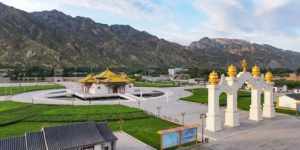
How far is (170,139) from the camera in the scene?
1816 centimetres

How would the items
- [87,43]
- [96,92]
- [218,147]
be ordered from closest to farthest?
[218,147], [96,92], [87,43]

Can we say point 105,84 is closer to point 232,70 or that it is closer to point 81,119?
point 81,119

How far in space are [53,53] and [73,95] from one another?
329 ft

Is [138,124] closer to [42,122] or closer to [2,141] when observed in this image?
[42,122]

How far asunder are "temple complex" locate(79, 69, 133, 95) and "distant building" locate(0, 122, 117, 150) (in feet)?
100

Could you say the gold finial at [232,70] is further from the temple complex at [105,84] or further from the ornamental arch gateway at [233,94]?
the temple complex at [105,84]

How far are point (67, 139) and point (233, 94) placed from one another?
15456mm

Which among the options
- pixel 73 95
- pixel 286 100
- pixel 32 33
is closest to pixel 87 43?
pixel 32 33

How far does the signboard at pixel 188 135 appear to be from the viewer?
62.1 feet

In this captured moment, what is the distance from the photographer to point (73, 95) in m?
48.4

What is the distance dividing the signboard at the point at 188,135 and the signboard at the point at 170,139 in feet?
1.59

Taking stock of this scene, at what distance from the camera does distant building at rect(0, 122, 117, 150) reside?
1408 centimetres

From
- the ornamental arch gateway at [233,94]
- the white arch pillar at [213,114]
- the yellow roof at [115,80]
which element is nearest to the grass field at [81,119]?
the white arch pillar at [213,114]

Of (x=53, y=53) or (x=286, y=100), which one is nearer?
(x=286, y=100)
